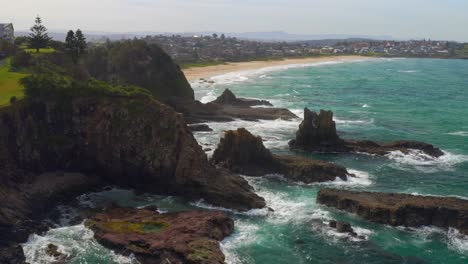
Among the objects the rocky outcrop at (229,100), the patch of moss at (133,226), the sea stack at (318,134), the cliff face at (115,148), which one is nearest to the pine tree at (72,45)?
the rocky outcrop at (229,100)

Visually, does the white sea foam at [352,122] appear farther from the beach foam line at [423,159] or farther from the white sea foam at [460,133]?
the beach foam line at [423,159]

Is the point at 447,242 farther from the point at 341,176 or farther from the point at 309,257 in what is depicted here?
the point at 341,176

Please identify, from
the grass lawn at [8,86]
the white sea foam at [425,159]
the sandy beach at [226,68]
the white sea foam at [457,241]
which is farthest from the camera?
the sandy beach at [226,68]

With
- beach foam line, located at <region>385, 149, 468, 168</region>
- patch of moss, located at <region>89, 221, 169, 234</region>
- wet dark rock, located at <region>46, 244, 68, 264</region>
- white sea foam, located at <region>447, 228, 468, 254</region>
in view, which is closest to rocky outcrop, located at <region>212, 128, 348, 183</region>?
beach foam line, located at <region>385, 149, 468, 168</region>

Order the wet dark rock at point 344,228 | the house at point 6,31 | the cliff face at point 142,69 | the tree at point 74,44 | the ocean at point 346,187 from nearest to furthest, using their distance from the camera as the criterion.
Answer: the ocean at point 346,187, the wet dark rock at point 344,228, the tree at point 74,44, the cliff face at point 142,69, the house at point 6,31

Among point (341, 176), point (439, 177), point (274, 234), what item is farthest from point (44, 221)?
point (439, 177)

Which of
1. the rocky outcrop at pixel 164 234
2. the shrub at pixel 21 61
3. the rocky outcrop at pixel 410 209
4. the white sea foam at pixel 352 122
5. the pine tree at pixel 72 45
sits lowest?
the rocky outcrop at pixel 164 234
